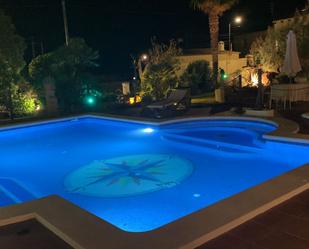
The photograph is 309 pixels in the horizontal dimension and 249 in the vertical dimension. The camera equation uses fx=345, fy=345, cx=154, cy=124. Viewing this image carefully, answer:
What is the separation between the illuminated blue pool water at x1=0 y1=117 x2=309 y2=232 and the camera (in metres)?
6.10

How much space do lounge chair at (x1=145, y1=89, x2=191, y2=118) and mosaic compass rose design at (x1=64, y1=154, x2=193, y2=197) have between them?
4569mm

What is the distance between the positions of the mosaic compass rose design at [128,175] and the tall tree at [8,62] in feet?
27.6

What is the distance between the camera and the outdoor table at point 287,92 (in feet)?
38.6

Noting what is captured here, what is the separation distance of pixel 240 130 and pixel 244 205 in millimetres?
6285

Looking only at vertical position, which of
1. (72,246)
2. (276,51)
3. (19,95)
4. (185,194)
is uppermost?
(276,51)

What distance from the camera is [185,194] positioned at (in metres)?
6.38

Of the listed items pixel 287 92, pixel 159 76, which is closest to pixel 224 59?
pixel 159 76

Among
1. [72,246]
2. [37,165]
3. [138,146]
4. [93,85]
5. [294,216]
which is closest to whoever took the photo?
[72,246]

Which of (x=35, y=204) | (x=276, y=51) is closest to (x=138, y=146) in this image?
(x=35, y=204)

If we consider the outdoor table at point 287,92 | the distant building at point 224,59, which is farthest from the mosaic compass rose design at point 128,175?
the distant building at point 224,59

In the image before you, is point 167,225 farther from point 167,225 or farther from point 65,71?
point 65,71

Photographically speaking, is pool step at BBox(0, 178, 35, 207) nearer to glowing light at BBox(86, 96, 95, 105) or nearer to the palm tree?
glowing light at BBox(86, 96, 95, 105)

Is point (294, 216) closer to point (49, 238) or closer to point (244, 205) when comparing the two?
point (244, 205)

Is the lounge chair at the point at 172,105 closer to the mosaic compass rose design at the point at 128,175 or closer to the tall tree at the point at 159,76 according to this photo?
the tall tree at the point at 159,76
